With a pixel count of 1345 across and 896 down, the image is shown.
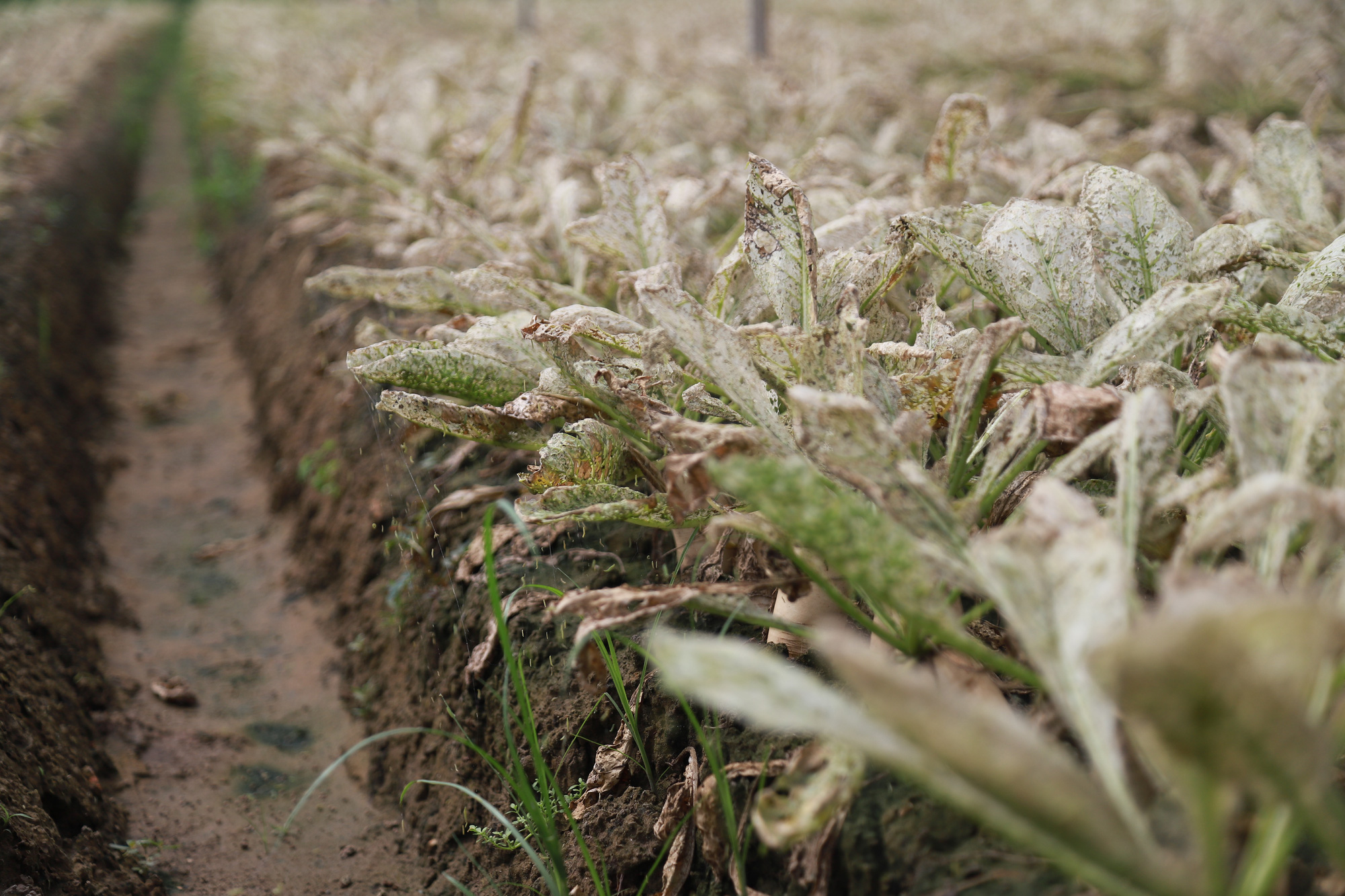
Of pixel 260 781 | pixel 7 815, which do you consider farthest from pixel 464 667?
pixel 7 815

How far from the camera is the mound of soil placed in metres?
1.46

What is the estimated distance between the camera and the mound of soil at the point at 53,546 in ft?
4.81

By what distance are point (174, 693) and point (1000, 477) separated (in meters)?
1.86

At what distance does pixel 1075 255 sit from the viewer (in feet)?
4.10

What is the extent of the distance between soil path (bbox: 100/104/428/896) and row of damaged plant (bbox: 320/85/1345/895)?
0.84 metres

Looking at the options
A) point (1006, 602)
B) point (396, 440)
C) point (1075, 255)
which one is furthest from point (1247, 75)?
point (1006, 602)

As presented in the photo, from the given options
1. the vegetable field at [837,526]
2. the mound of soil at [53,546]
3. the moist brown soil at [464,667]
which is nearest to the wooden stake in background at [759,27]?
the vegetable field at [837,526]

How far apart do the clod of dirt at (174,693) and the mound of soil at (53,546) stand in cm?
9

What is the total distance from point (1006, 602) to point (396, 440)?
1.65 meters

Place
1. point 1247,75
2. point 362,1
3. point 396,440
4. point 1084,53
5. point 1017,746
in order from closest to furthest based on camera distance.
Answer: point 1017,746, point 396,440, point 1247,75, point 1084,53, point 362,1

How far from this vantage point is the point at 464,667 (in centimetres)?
169

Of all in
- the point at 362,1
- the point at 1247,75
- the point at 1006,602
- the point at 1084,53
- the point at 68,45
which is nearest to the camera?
the point at 1006,602

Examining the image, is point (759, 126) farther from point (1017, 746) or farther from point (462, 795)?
point (1017, 746)

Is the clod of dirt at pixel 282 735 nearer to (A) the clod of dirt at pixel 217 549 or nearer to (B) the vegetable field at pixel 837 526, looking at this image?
(B) the vegetable field at pixel 837 526
